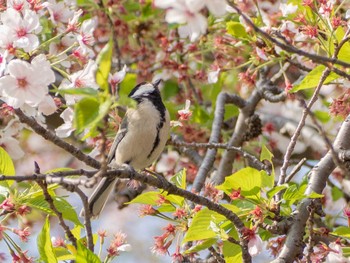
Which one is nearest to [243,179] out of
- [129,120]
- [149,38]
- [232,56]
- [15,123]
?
[129,120]

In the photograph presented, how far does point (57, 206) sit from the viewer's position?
2957 mm

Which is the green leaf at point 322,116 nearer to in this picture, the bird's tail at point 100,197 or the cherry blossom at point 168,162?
the cherry blossom at point 168,162

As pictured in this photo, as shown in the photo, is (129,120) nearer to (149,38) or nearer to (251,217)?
(251,217)

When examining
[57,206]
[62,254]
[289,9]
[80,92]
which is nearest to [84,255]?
[57,206]

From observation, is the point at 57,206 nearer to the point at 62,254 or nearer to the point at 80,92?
the point at 62,254

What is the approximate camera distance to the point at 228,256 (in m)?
3.02

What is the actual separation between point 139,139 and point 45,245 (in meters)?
1.04

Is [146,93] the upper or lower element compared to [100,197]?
upper

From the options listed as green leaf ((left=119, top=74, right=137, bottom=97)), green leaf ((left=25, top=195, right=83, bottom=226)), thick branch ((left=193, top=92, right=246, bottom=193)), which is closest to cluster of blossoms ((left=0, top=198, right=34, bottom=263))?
green leaf ((left=25, top=195, right=83, bottom=226))

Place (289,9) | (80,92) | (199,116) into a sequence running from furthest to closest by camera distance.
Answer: (199,116) → (289,9) → (80,92)

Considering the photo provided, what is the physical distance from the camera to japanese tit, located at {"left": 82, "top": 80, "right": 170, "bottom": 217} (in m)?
3.69

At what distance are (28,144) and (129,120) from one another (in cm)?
241

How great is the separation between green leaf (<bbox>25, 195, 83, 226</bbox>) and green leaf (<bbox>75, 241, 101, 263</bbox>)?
0.21 m

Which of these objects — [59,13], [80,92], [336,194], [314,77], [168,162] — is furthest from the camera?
[168,162]
